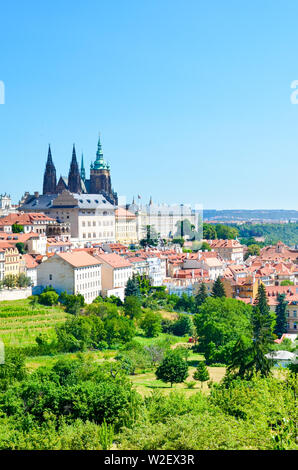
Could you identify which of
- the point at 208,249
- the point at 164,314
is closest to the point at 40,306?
the point at 164,314

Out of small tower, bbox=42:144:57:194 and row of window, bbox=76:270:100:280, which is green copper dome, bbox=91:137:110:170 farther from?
row of window, bbox=76:270:100:280

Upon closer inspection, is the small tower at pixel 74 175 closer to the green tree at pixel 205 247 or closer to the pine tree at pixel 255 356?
the green tree at pixel 205 247

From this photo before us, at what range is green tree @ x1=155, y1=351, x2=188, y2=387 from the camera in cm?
2888

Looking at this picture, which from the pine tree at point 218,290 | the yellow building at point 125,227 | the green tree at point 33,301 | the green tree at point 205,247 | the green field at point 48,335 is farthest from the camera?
the yellow building at point 125,227

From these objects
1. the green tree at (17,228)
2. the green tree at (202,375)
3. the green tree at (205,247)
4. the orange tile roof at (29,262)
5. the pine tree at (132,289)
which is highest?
the green tree at (17,228)

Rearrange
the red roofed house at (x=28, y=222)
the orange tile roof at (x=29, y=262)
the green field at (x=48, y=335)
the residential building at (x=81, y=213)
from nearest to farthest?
the green field at (x=48, y=335) → the orange tile roof at (x=29, y=262) → the red roofed house at (x=28, y=222) → the residential building at (x=81, y=213)

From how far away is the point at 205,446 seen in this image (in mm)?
14703

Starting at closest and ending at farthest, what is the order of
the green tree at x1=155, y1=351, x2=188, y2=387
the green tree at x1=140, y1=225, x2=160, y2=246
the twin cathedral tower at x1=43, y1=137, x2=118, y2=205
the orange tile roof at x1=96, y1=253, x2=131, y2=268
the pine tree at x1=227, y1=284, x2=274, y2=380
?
the pine tree at x1=227, y1=284, x2=274, y2=380
the green tree at x1=155, y1=351, x2=188, y2=387
the orange tile roof at x1=96, y1=253, x2=131, y2=268
the green tree at x1=140, y1=225, x2=160, y2=246
the twin cathedral tower at x1=43, y1=137, x2=118, y2=205

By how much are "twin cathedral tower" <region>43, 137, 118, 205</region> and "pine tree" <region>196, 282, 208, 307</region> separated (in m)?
33.3

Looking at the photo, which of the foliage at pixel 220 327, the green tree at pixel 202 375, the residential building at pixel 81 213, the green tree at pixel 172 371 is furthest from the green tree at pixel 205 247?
the green tree at pixel 172 371

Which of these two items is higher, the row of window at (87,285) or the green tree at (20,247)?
the green tree at (20,247)

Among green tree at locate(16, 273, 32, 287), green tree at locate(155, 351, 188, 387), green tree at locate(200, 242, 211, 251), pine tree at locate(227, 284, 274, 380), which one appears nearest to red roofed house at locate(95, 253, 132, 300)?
green tree at locate(16, 273, 32, 287)

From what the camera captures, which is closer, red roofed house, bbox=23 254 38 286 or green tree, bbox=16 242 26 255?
red roofed house, bbox=23 254 38 286

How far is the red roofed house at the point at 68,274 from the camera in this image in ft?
136
